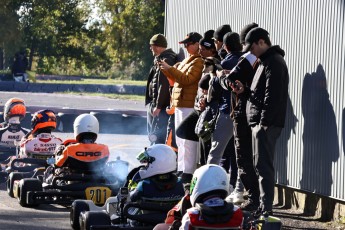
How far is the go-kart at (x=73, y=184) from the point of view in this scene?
12.8 meters

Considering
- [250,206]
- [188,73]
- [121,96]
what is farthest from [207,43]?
[121,96]

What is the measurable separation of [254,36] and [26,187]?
3.44m

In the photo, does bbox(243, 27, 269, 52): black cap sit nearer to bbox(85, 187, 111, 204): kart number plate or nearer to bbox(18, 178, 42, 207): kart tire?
bbox(85, 187, 111, 204): kart number plate

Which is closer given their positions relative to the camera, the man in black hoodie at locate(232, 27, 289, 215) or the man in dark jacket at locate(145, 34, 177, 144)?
the man in black hoodie at locate(232, 27, 289, 215)

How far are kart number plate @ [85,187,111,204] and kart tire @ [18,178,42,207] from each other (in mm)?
630

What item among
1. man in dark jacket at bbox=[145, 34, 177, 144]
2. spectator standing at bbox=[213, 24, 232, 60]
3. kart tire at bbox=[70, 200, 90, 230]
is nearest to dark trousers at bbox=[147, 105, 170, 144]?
man in dark jacket at bbox=[145, 34, 177, 144]

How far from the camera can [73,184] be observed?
13.0 m

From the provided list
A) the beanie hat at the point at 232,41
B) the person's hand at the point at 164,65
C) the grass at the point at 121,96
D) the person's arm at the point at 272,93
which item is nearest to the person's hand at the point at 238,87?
the person's arm at the point at 272,93

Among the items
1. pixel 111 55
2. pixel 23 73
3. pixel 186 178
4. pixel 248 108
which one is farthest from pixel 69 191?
pixel 111 55

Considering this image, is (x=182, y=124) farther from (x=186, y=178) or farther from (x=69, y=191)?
(x=69, y=191)

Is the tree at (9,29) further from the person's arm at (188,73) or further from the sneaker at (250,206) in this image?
the sneaker at (250,206)

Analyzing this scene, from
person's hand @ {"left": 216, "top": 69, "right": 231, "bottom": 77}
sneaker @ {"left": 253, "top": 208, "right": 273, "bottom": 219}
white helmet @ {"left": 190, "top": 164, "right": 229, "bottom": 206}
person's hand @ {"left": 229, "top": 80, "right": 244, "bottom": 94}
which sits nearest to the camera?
white helmet @ {"left": 190, "top": 164, "right": 229, "bottom": 206}

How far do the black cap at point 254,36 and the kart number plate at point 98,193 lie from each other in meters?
2.55

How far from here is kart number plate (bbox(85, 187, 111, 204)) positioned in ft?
41.9
